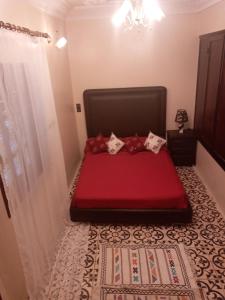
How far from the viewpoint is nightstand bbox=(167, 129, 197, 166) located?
4.09 m

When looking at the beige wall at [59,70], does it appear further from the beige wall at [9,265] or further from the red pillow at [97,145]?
the beige wall at [9,265]

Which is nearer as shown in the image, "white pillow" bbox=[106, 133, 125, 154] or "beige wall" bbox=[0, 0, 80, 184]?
"beige wall" bbox=[0, 0, 80, 184]

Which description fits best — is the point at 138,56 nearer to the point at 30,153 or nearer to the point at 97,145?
the point at 97,145

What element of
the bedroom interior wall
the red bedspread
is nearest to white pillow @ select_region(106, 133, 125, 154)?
the red bedspread

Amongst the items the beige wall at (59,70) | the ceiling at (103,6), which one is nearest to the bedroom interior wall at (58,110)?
the beige wall at (59,70)

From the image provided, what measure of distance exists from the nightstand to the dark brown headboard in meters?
0.33

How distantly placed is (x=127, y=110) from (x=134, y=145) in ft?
2.31

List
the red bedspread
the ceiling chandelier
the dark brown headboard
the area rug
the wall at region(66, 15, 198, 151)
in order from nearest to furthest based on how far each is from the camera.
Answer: the area rug
the ceiling chandelier
the red bedspread
the wall at region(66, 15, 198, 151)
the dark brown headboard

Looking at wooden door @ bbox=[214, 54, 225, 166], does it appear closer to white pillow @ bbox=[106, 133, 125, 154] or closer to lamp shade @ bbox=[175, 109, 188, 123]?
lamp shade @ bbox=[175, 109, 188, 123]

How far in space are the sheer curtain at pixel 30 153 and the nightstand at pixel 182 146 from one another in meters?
2.12

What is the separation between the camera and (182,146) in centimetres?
415

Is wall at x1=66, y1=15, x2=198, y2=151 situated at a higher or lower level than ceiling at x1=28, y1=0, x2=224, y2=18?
lower

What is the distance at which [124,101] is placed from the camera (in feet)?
14.0

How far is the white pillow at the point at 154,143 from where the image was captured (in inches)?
156
